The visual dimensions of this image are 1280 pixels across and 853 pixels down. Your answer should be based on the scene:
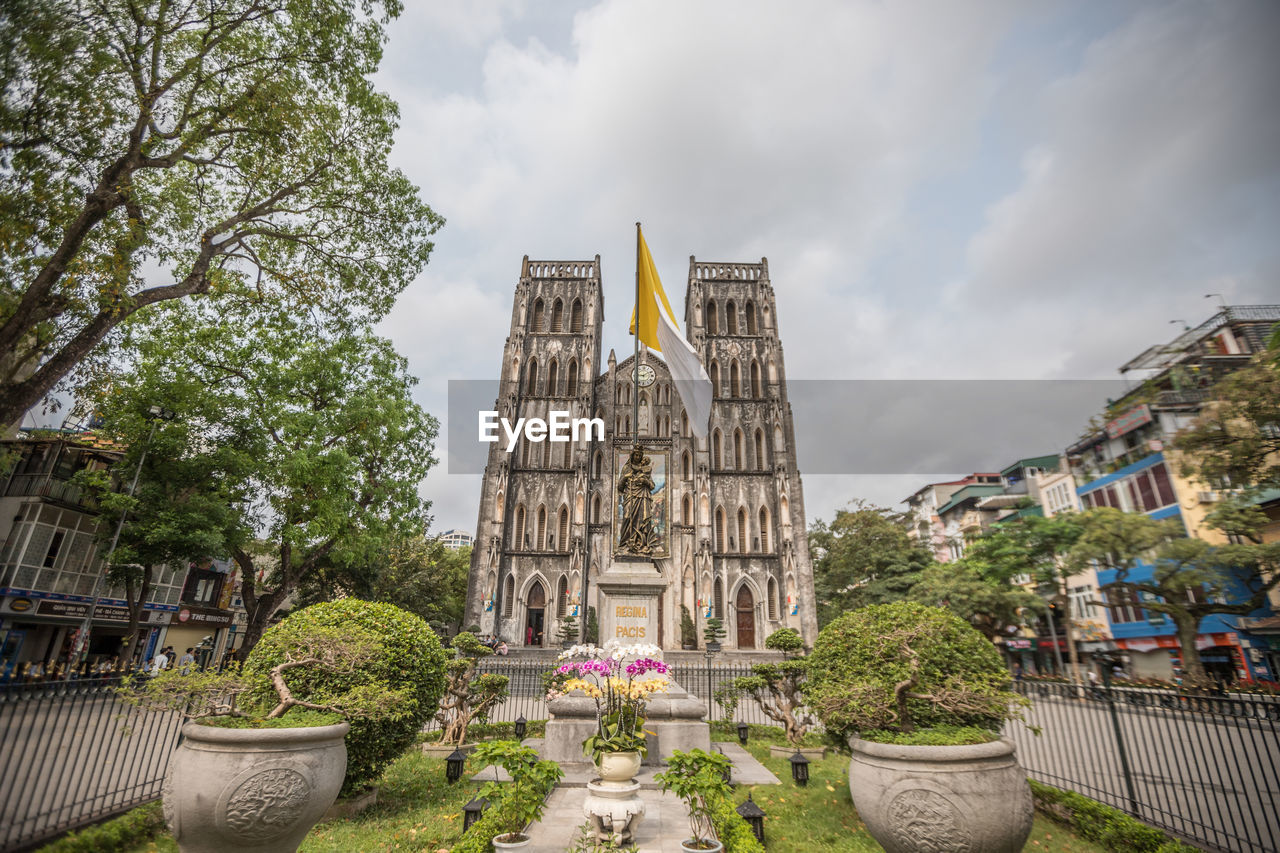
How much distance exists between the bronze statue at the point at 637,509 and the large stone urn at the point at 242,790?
6188mm

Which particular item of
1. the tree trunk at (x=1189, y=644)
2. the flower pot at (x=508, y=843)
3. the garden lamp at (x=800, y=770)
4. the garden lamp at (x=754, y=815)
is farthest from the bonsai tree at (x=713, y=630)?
the flower pot at (x=508, y=843)

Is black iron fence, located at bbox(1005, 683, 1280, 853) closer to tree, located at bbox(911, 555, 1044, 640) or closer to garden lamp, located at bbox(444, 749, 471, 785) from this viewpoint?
garden lamp, located at bbox(444, 749, 471, 785)

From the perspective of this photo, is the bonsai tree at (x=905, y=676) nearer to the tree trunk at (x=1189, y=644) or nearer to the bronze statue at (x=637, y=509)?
the bronze statue at (x=637, y=509)

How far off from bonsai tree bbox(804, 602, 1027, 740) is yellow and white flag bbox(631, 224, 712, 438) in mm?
5351

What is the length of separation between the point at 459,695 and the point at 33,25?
10.5 meters

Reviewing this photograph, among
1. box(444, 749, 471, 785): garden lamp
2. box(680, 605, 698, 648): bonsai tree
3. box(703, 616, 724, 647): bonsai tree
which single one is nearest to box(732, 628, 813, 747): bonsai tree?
box(444, 749, 471, 785): garden lamp

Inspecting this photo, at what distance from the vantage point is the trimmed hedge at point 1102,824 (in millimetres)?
5035

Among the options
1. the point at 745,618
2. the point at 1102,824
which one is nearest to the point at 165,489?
the point at 1102,824

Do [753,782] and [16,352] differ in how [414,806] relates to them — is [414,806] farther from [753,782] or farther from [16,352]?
[16,352]

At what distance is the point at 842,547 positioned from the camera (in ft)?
116

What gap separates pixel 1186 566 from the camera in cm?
1755

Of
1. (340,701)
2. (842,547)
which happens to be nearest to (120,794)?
(340,701)

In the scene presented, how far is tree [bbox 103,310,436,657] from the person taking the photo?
53.3 ft

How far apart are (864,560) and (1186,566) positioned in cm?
1578
